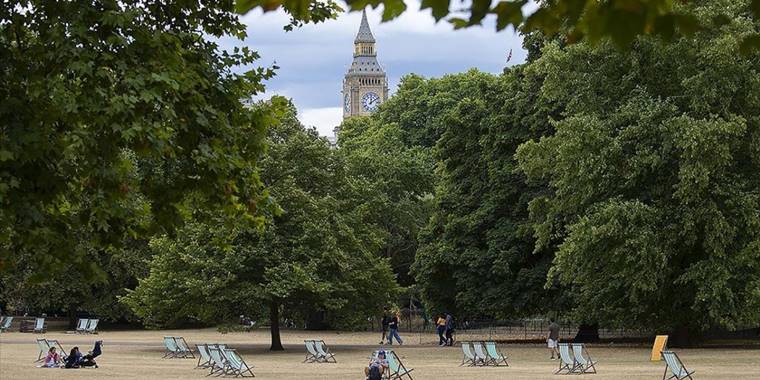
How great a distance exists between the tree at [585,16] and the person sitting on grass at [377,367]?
1949 cm

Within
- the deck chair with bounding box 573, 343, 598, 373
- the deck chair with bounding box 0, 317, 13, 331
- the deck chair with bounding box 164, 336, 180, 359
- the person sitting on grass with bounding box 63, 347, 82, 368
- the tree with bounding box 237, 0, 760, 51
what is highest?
the deck chair with bounding box 0, 317, 13, 331

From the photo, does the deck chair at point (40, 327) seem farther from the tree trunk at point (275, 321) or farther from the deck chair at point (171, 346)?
the deck chair at point (171, 346)

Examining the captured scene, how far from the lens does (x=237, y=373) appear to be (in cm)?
3034

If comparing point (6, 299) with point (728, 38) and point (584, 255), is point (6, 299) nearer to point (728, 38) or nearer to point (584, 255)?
point (584, 255)

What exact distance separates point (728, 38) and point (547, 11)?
31128 mm

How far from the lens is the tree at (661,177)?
111ft

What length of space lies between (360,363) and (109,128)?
22402 millimetres

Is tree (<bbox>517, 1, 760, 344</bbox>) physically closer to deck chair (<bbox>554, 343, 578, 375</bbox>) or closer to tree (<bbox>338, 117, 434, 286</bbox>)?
deck chair (<bbox>554, 343, 578, 375</bbox>)

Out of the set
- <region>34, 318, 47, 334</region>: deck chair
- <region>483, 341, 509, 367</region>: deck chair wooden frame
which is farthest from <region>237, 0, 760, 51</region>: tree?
<region>34, 318, 47, 334</region>: deck chair

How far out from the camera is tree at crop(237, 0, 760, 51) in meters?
4.18

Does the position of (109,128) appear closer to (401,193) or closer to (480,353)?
(480,353)

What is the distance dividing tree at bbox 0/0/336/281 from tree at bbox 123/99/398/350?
889 inches

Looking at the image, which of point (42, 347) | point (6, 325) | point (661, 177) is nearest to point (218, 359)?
point (42, 347)

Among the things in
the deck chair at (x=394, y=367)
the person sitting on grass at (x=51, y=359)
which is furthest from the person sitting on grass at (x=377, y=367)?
the person sitting on grass at (x=51, y=359)
